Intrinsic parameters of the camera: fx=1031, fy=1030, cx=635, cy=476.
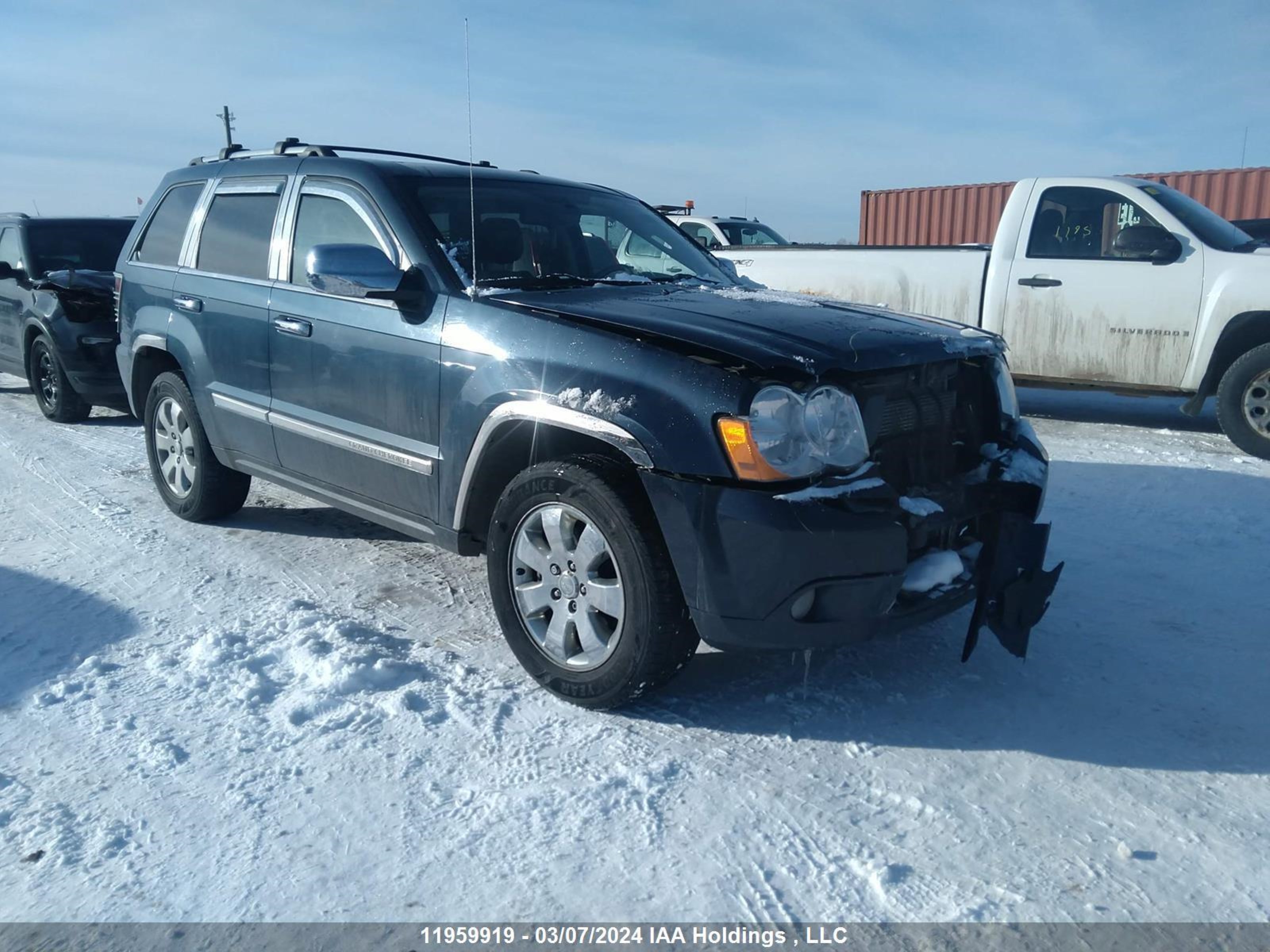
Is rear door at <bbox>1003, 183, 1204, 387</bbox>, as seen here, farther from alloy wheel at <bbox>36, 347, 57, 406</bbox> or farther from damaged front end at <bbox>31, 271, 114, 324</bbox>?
alloy wheel at <bbox>36, 347, 57, 406</bbox>

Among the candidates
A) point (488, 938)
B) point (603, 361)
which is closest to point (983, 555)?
point (603, 361)

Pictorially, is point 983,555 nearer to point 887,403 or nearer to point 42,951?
point 887,403

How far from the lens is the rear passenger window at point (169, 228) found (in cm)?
538

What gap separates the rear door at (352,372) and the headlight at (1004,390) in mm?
2033

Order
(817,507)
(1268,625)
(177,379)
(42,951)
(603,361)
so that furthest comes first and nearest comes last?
(177,379) → (1268,625) → (603,361) → (817,507) → (42,951)

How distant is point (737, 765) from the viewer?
3.07m

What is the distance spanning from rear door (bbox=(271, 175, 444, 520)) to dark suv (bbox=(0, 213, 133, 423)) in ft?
13.9

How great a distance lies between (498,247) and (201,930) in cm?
263

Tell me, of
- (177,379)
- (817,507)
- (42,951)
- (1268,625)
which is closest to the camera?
(42,951)

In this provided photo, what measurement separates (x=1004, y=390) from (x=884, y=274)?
5328 mm

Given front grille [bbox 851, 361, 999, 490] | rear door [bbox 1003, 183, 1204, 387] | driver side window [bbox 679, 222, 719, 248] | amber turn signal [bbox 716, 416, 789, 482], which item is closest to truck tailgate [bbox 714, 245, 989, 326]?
rear door [bbox 1003, 183, 1204, 387]

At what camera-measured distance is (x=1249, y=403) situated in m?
6.98

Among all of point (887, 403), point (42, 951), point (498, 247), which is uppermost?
point (498, 247)

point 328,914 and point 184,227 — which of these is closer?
point 328,914
